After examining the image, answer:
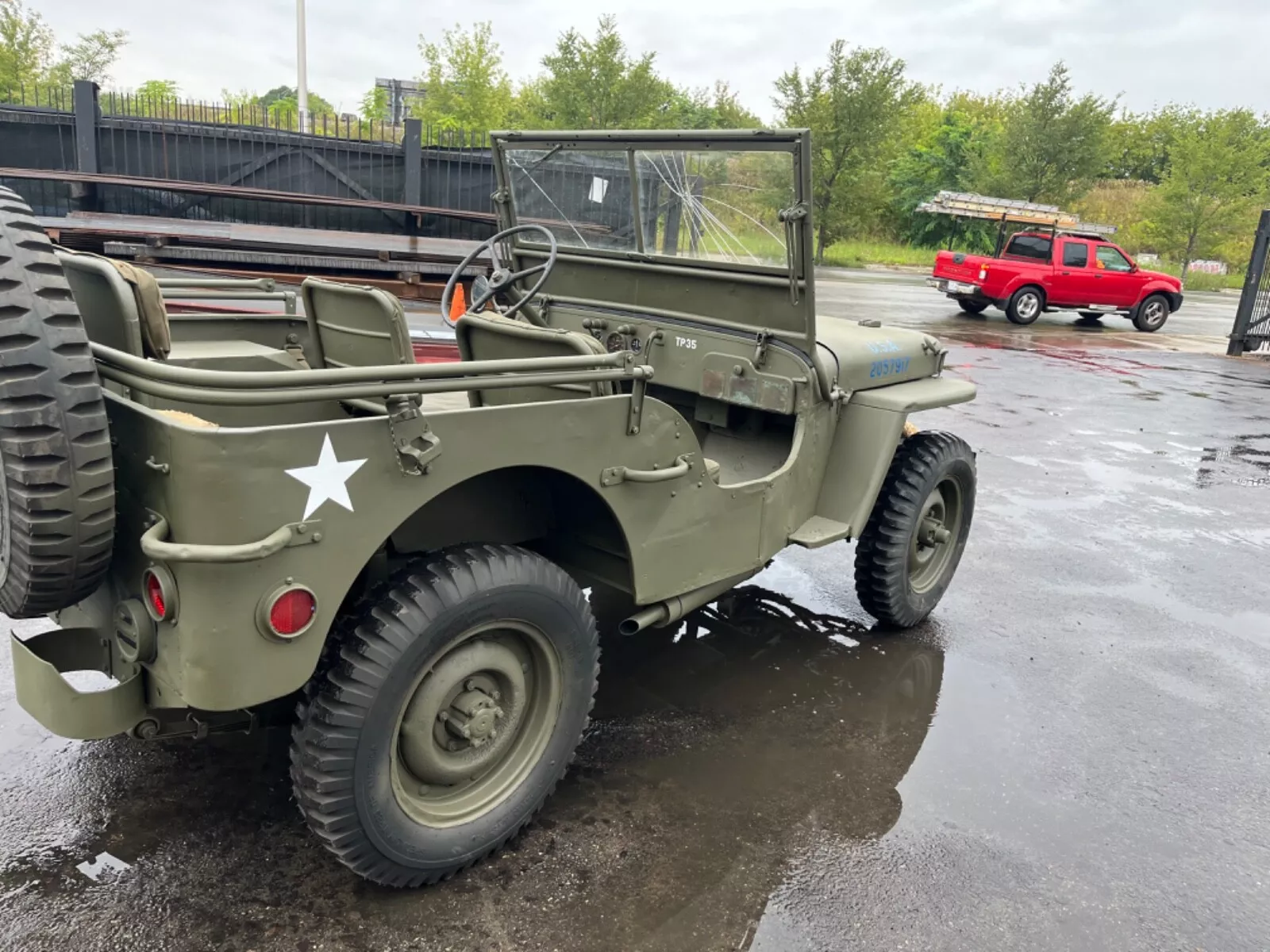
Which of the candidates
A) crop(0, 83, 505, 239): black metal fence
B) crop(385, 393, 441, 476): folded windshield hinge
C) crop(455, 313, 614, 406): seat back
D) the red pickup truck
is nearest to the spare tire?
crop(385, 393, 441, 476): folded windshield hinge

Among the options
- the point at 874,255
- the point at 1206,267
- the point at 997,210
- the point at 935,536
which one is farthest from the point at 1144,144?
the point at 935,536

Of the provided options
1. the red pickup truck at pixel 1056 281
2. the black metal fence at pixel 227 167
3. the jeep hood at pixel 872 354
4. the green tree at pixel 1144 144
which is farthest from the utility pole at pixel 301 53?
the green tree at pixel 1144 144

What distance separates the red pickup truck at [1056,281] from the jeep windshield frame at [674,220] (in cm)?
1532

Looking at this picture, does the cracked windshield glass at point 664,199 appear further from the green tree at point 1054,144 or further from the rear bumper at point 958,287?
the green tree at point 1054,144

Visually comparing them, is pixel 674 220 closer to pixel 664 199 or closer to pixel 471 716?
pixel 664 199

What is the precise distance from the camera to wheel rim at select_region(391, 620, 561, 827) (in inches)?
95.7

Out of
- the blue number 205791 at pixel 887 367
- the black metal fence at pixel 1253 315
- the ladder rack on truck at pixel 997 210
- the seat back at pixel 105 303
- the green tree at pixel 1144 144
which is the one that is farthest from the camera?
the green tree at pixel 1144 144

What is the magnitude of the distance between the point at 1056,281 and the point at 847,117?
40.4 feet

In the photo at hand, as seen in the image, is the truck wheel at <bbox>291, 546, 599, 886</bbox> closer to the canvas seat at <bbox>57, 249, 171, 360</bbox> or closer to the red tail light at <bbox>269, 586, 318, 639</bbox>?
the red tail light at <bbox>269, 586, 318, 639</bbox>

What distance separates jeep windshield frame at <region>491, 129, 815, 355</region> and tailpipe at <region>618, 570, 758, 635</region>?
980 millimetres

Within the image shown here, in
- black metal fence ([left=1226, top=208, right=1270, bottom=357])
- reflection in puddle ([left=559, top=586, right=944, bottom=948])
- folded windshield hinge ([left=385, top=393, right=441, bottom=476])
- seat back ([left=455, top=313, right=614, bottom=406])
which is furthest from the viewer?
black metal fence ([left=1226, top=208, right=1270, bottom=357])

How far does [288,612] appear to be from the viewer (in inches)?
80.2

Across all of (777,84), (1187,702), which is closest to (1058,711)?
(1187,702)

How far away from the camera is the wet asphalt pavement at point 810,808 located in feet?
7.92
